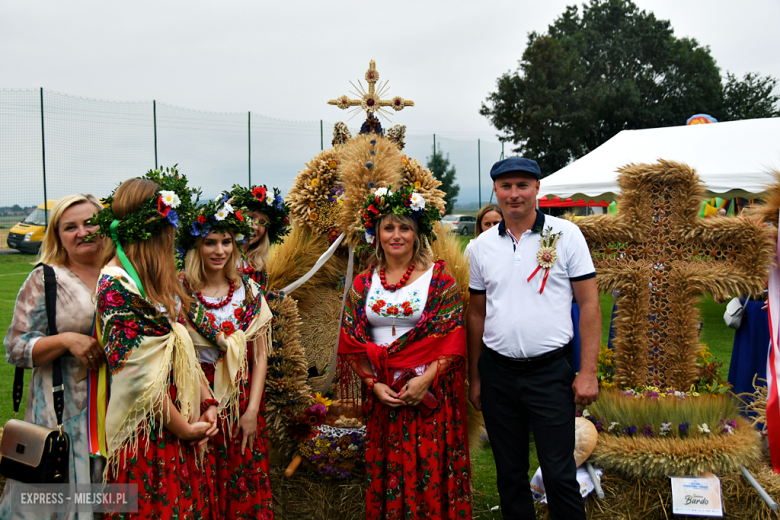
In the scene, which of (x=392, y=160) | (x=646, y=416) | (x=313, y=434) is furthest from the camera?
(x=392, y=160)

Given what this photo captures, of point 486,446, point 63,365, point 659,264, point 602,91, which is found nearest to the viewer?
point 63,365

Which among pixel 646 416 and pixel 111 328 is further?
pixel 646 416

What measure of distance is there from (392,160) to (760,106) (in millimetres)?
27234

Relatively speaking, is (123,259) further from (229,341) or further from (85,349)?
(229,341)

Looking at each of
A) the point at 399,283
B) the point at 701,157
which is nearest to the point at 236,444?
the point at 399,283

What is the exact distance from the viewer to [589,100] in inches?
961

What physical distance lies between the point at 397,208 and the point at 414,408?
3.39 feet

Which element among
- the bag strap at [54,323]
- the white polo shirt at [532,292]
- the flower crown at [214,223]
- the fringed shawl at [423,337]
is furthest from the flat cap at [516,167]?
the bag strap at [54,323]

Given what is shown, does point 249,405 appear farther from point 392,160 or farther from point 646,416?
point 646,416

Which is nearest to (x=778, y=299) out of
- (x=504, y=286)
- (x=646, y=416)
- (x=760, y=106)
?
(x=646, y=416)

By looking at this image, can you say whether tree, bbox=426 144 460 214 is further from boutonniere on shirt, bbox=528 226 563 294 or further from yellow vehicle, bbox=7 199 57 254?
boutonniere on shirt, bbox=528 226 563 294

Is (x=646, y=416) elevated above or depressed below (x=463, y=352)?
below

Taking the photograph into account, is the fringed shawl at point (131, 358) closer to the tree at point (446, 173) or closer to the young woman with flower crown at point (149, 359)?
the young woman with flower crown at point (149, 359)

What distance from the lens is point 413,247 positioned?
10.3 feet
